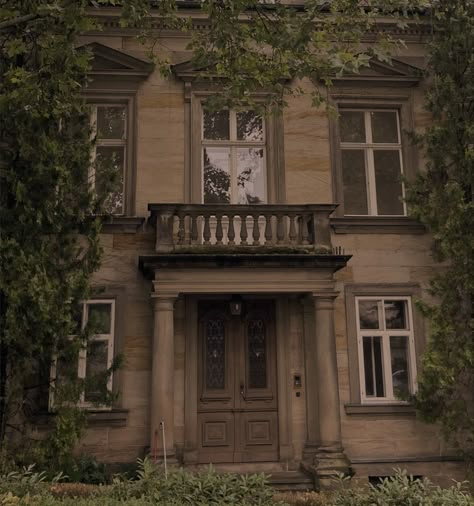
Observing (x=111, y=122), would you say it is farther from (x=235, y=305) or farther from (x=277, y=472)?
(x=277, y=472)

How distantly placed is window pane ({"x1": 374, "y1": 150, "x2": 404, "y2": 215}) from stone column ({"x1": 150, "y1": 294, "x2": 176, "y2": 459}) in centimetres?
450

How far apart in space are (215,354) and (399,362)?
3263 millimetres

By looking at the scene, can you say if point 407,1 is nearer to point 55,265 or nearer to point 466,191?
point 466,191

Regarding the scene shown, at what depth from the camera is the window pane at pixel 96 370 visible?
8.29 meters

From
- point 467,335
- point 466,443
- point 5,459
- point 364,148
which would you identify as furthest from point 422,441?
point 5,459

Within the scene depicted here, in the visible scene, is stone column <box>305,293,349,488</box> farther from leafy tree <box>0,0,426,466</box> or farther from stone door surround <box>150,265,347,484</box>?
Result: leafy tree <box>0,0,426,466</box>

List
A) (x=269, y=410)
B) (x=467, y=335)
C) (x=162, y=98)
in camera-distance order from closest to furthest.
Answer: (x=467, y=335), (x=269, y=410), (x=162, y=98)

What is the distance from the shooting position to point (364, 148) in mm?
11102

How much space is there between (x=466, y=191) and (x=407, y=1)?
3133mm

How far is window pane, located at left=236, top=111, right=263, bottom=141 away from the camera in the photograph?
36.4 ft

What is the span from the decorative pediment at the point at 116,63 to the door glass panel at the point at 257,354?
5076 mm

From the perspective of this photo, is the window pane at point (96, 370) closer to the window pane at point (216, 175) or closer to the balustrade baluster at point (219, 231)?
the balustrade baluster at point (219, 231)

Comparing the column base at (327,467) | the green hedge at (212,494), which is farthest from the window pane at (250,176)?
the green hedge at (212,494)

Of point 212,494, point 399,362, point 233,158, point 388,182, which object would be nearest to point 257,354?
point 399,362
